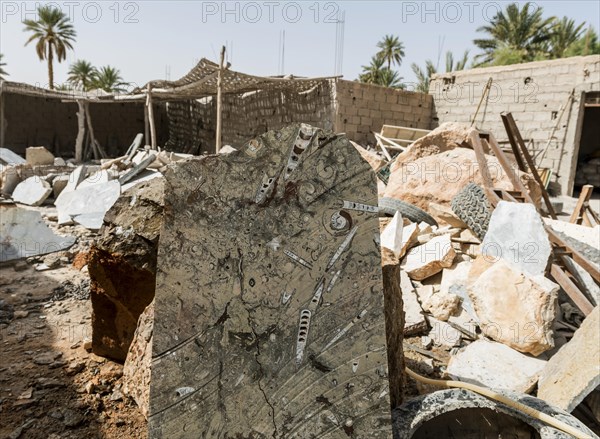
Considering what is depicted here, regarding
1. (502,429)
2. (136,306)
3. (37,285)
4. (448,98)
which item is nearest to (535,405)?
(502,429)

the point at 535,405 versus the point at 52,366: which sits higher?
the point at 535,405

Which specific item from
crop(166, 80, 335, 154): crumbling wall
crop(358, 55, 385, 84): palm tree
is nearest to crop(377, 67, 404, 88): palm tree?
crop(358, 55, 385, 84): palm tree

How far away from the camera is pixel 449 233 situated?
4383 mm

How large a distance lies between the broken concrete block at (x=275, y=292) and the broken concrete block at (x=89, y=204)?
5239 millimetres

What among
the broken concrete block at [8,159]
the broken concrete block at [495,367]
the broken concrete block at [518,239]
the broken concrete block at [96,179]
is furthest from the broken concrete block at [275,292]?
the broken concrete block at [8,159]

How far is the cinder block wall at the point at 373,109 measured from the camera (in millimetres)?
10023

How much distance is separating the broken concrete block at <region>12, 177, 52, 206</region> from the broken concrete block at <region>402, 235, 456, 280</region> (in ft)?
22.8

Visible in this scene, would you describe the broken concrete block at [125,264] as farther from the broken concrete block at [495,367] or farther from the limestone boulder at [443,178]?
the limestone boulder at [443,178]

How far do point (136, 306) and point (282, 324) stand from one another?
158 cm

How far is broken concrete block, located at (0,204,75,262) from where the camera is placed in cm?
501

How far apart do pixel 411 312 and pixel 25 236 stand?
4913 millimetres

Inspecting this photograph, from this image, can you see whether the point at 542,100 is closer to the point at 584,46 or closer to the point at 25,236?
the point at 25,236

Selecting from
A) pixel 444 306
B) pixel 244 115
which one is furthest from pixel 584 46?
pixel 444 306

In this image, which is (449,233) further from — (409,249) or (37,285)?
(37,285)
